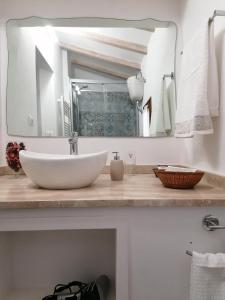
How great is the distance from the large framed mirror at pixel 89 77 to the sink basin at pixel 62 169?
21.5 inches

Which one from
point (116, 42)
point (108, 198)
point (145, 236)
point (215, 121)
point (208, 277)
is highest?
point (116, 42)

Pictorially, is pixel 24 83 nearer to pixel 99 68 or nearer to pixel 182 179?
pixel 99 68

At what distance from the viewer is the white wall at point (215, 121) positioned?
3.41 feet

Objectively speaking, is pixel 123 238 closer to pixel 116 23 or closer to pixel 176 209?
pixel 176 209

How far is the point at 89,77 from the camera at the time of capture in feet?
4.92

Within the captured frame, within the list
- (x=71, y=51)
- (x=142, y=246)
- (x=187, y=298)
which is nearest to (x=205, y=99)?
(x=142, y=246)

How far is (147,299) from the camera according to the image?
88 centimetres

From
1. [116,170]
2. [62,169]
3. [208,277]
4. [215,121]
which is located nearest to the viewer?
[208,277]

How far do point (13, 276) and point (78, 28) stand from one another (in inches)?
63.4

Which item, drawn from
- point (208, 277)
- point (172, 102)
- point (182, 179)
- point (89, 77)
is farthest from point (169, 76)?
point (208, 277)

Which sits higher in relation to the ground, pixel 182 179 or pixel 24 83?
pixel 24 83

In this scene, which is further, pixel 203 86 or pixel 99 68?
pixel 99 68

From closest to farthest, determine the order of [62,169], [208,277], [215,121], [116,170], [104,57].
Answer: [208,277], [62,169], [215,121], [116,170], [104,57]

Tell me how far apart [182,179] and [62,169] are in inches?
20.5
